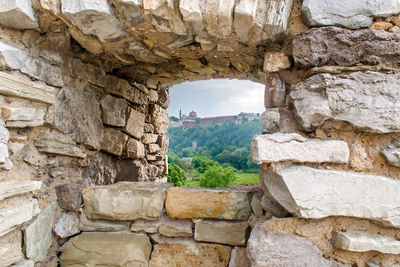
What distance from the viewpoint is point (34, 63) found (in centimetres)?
122

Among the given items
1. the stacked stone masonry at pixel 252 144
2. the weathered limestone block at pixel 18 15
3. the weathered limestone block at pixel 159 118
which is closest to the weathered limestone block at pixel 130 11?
the stacked stone masonry at pixel 252 144

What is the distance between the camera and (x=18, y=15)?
1.10m

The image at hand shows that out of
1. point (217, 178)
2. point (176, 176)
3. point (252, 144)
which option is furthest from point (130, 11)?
point (176, 176)

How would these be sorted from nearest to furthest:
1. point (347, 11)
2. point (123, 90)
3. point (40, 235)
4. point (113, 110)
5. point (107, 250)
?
point (347, 11) < point (40, 235) < point (107, 250) < point (113, 110) < point (123, 90)

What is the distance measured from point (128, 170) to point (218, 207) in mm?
934

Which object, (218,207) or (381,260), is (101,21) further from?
(381,260)

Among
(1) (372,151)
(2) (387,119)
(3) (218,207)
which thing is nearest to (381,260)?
(1) (372,151)

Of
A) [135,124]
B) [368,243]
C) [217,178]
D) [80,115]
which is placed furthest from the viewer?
[217,178]

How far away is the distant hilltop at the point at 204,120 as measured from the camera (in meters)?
8.05

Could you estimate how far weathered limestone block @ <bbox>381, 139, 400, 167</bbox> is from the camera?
957 millimetres

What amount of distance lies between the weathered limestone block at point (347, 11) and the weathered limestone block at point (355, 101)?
23 centimetres

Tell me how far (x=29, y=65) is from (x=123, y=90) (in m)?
0.71

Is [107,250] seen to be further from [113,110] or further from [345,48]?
[345,48]

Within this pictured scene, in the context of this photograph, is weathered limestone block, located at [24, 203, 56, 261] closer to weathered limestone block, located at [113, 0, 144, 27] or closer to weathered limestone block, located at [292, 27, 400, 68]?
weathered limestone block, located at [113, 0, 144, 27]
